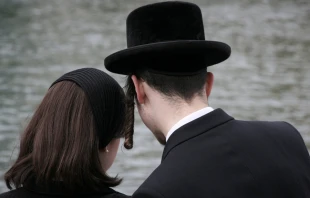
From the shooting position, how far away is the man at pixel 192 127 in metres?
2.21

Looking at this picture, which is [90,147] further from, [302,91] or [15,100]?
[302,91]

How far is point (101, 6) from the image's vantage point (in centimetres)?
3203

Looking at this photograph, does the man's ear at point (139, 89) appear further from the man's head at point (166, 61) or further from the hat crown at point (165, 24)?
the hat crown at point (165, 24)

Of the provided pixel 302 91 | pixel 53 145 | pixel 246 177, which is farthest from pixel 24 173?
pixel 302 91

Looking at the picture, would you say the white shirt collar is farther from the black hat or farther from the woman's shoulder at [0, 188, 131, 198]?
the woman's shoulder at [0, 188, 131, 198]

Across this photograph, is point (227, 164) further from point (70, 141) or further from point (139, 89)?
point (70, 141)

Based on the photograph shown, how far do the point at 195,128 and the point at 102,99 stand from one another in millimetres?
378

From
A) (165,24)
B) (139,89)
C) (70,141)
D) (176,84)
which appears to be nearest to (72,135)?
(70,141)

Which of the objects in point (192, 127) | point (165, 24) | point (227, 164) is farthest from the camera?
point (165, 24)

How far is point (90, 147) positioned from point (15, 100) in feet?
36.9

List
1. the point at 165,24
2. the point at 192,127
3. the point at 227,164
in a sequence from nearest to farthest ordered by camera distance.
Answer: the point at 227,164, the point at 192,127, the point at 165,24

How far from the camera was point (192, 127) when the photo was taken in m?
2.36

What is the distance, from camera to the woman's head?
2.45 m

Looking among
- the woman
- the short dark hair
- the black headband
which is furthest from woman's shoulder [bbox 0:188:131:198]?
the short dark hair
